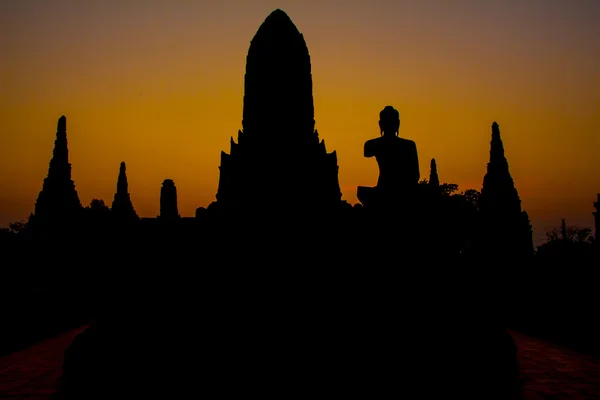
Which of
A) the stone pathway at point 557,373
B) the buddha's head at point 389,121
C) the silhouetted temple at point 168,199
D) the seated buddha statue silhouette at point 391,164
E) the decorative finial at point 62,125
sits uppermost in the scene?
the decorative finial at point 62,125

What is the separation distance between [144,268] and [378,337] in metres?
4.12

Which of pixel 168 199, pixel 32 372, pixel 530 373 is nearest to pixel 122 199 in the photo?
pixel 168 199

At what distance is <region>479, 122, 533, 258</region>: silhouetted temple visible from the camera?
2655 centimetres

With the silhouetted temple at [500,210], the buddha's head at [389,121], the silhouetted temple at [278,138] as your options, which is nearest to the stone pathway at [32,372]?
the silhouetted temple at [278,138]

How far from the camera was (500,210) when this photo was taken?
2756 cm

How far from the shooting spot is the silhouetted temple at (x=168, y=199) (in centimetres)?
2050

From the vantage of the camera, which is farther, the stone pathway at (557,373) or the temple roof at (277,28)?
the temple roof at (277,28)

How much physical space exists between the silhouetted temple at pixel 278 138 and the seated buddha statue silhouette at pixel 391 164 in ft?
7.73

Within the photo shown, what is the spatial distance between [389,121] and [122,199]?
23.7m

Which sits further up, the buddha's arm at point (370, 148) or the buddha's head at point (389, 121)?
the buddha's head at point (389, 121)

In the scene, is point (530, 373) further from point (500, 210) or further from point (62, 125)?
point (62, 125)

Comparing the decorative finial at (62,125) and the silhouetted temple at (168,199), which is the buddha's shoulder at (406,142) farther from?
the decorative finial at (62,125)

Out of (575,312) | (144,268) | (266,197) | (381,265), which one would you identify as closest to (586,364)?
(575,312)

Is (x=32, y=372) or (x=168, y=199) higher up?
(x=168, y=199)
